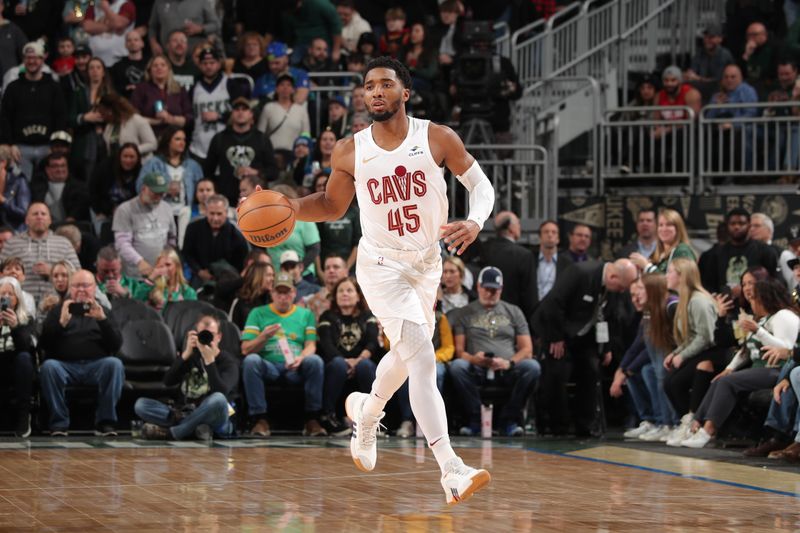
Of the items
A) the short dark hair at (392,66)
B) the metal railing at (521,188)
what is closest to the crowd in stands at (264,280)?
the metal railing at (521,188)

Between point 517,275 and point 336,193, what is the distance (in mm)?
5920

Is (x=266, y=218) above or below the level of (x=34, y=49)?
below

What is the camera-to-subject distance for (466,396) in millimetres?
12023

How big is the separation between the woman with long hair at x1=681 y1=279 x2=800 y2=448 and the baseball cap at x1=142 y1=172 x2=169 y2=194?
571cm

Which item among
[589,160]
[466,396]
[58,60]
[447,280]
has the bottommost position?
[466,396]

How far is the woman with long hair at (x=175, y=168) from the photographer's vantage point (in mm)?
13672

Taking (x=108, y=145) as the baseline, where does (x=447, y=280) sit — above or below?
below

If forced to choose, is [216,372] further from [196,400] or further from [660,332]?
[660,332]

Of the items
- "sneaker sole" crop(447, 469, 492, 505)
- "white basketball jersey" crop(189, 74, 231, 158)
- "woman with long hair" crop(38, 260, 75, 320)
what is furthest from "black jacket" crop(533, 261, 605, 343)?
"sneaker sole" crop(447, 469, 492, 505)

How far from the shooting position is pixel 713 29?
18.0m

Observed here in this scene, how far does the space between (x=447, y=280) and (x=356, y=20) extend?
5.96m

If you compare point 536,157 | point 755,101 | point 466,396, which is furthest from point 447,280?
point 755,101

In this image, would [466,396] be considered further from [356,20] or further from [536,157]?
[356,20]

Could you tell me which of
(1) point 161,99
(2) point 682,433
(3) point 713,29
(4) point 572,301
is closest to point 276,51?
(1) point 161,99
